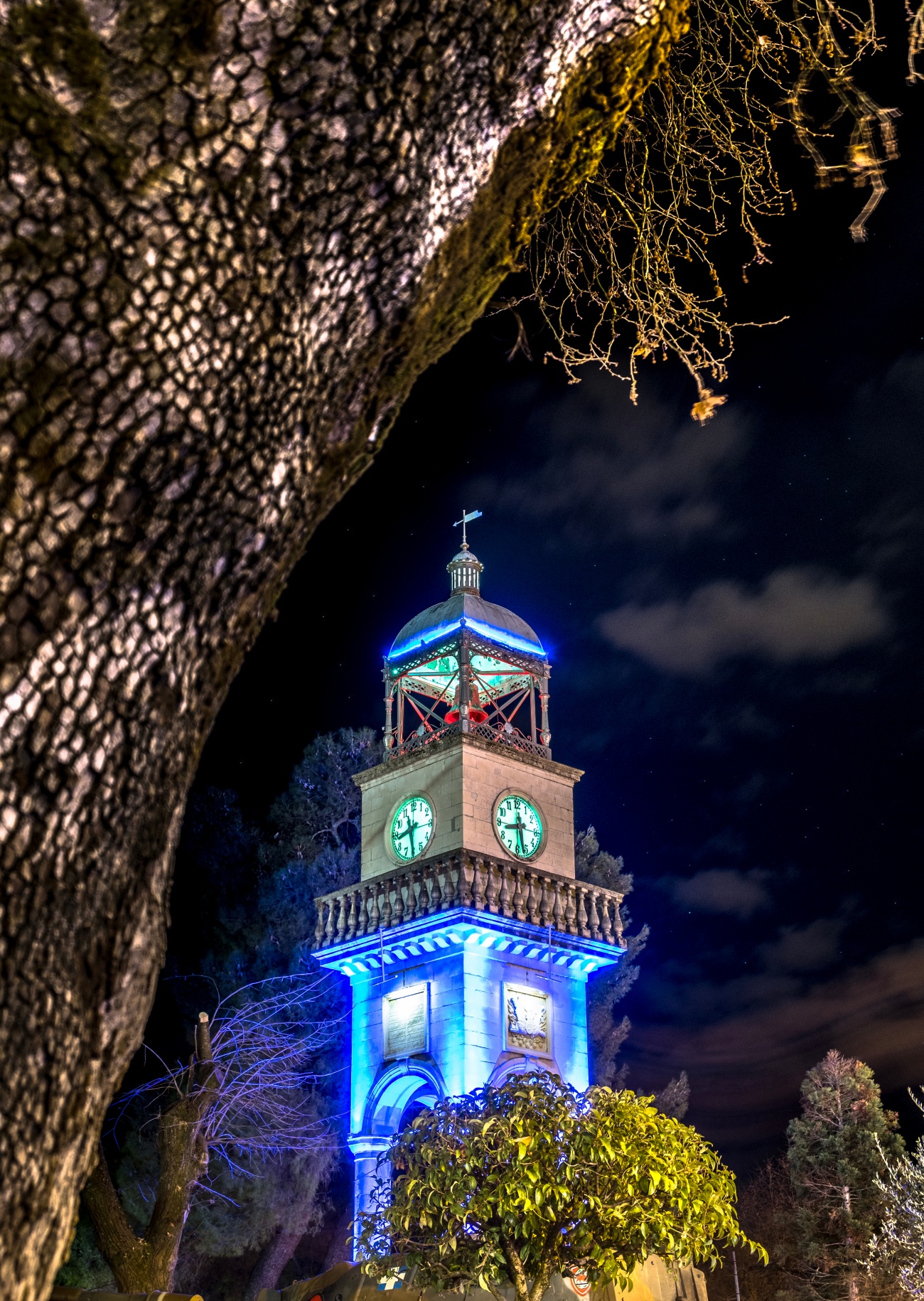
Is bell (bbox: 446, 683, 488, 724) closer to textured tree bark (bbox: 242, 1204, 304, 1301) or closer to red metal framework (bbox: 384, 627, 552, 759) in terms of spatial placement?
red metal framework (bbox: 384, 627, 552, 759)

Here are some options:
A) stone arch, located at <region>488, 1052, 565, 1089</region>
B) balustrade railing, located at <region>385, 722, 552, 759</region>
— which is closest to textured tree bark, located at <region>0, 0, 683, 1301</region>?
stone arch, located at <region>488, 1052, 565, 1089</region>

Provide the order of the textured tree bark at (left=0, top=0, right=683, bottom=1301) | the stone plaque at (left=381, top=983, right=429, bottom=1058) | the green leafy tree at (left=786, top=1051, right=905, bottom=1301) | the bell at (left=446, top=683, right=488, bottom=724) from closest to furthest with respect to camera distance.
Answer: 1. the textured tree bark at (left=0, top=0, right=683, bottom=1301)
2. the stone plaque at (left=381, top=983, right=429, bottom=1058)
3. the bell at (left=446, top=683, right=488, bottom=724)
4. the green leafy tree at (left=786, top=1051, right=905, bottom=1301)

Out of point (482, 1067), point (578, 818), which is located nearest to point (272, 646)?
point (578, 818)

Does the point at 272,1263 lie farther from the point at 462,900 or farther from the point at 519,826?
the point at 519,826

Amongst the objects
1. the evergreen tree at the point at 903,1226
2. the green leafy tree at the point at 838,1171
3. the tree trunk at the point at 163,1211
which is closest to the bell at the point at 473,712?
the tree trunk at the point at 163,1211

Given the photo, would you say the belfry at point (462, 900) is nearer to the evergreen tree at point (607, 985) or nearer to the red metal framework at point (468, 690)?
the red metal framework at point (468, 690)

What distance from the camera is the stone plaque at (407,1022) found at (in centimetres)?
2756

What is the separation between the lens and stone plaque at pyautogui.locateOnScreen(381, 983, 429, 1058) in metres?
27.6

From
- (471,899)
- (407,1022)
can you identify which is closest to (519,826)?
(471,899)

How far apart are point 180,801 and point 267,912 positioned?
32.5m

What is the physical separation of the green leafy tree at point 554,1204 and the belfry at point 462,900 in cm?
980

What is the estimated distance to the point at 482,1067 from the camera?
26.3 meters

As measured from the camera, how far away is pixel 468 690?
30.0m

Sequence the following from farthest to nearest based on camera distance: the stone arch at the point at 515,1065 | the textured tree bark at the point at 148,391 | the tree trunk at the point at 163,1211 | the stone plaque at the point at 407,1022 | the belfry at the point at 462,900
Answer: the stone plaque at the point at 407,1022 → the belfry at the point at 462,900 → the stone arch at the point at 515,1065 → the tree trunk at the point at 163,1211 → the textured tree bark at the point at 148,391
